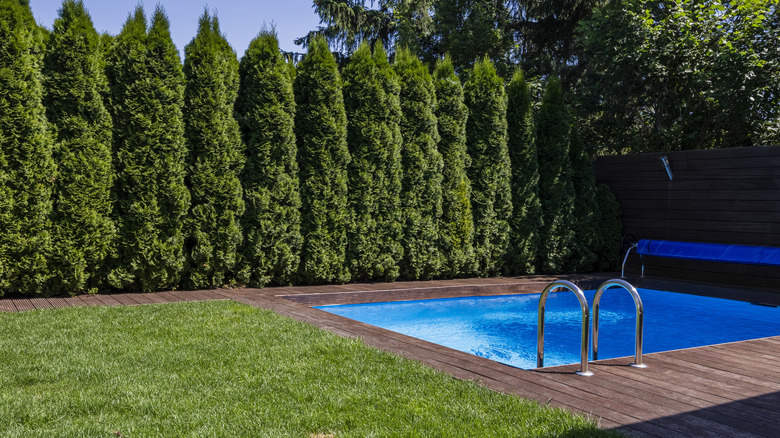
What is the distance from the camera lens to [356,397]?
363 cm

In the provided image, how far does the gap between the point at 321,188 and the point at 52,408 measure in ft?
20.6

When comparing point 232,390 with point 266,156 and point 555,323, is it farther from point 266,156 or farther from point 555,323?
point 555,323

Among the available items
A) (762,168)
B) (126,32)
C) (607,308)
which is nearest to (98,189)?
(126,32)

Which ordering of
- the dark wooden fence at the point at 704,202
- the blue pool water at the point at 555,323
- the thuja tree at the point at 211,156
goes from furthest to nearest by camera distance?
the dark wooden fence at the point at 704,202, the thuja tree at the point at 211,156, the blue pool water at the point at 555,323

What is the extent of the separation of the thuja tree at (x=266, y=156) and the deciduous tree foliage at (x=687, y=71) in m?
7.70

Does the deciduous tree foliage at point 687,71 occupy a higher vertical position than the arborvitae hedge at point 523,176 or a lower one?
higher

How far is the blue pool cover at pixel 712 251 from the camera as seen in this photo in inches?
371

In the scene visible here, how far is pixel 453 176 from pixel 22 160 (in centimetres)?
664

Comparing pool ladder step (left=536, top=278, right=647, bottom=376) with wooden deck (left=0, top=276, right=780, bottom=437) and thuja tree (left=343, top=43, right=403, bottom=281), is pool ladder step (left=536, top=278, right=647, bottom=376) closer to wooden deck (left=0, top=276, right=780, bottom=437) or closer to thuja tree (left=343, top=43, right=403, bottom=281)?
wooden deck (left=0, top=276, right=780, bottom=437)

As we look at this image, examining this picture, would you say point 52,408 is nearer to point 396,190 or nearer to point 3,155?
point 3,155

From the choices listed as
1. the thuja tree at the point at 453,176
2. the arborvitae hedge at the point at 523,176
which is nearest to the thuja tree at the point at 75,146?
the thuja tree at the point at 453,176

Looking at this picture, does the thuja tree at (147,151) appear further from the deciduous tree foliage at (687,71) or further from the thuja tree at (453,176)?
the deciduous tree foliage at (687,71)

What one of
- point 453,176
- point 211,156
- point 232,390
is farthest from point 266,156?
point 232,390

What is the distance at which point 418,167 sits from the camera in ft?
33.8
